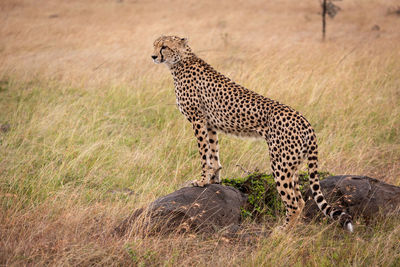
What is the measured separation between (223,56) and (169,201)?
7.60m

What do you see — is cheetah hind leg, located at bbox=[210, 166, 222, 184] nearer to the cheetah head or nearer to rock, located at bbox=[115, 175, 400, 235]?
rock, located at bbox=[115, 175, 400, 235]

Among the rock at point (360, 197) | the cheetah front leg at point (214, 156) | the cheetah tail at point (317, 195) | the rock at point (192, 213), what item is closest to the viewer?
the cheetah tail at point (317, 195)

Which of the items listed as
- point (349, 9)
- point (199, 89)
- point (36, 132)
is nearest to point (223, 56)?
point (36, 132)

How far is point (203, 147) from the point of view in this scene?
4.28 m

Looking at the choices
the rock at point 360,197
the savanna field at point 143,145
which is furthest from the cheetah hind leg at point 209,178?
the rock at point 360,197

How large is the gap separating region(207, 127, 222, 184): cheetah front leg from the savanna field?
58 centimetres

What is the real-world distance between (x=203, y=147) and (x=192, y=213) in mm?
649

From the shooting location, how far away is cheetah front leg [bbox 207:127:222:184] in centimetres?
440

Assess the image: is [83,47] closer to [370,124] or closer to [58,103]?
[58,103]

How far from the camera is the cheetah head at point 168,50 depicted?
4363mm

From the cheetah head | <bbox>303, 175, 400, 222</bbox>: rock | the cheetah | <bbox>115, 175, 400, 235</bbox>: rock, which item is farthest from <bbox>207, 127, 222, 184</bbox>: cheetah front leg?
<bbox>303, 175, 400, 222</bbox>: rock

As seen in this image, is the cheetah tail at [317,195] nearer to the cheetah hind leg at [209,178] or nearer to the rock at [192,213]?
the rock at [192,213]

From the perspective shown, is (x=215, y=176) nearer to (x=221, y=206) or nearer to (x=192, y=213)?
(x=221, y=206)

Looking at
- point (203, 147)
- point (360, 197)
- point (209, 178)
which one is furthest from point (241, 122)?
point (360, 197)
